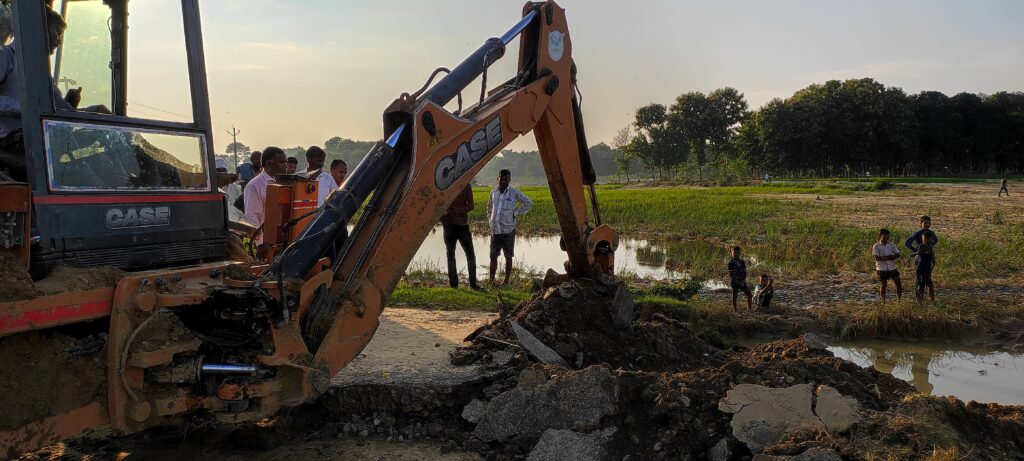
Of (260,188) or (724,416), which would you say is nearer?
(724,416)

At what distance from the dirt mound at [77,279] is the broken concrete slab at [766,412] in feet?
10.8

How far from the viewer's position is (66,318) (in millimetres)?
2721

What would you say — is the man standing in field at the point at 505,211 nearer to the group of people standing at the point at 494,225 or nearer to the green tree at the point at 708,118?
the group of people standing at the point at 494,225

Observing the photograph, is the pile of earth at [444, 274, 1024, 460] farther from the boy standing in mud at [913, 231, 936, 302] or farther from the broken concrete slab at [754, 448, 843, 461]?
the boy standing in mud at [913, 231, 936, 302]

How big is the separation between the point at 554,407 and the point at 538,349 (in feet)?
3.16

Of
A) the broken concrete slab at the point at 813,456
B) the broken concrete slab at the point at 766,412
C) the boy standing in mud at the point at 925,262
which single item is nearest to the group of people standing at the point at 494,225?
the broken concrete slab at the point at 766,412

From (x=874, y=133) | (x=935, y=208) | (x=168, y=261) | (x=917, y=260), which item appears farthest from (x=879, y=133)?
(x=168, y=261)

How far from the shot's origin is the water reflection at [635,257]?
487 inches

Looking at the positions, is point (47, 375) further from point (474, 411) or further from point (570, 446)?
point (570, 446)

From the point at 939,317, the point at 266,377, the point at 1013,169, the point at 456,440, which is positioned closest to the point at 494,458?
the point at 456,440

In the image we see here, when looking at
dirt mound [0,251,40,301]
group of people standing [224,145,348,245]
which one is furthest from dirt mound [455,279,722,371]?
dirt mound [0,251,40,301]

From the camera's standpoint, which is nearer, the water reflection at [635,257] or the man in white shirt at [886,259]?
the man in white shirt at [886,259]

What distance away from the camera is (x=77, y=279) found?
2783 mm

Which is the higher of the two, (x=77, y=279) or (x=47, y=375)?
(x=77, y=279)
